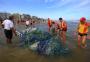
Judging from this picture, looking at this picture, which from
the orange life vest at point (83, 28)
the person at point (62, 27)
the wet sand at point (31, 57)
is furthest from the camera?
the person at point (62, 27)

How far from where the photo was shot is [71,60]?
23.7 ft

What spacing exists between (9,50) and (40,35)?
95.6 inches

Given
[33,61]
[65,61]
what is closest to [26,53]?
[33,61]

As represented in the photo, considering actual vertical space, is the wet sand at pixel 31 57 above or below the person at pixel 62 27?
below

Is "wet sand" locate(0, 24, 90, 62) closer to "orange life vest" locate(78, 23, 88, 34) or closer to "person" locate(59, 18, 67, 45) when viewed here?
"orange life vest" locate(78, 23, 88, 34)

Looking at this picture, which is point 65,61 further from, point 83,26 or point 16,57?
point 83,26

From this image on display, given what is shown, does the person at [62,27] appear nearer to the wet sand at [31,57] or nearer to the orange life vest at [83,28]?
the orange life vest at [83,28]

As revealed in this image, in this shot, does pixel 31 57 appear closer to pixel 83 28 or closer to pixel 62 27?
pixel 83 28

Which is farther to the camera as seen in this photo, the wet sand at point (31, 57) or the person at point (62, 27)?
the person at point (62, 27)

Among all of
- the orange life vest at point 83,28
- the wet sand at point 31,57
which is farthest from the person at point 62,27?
the wet sand at point 31,57

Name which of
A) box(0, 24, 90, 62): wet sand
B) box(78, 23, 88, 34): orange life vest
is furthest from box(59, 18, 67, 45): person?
box(0, 24, 90, 62): wet sand

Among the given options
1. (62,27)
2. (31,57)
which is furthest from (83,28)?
(31,57)

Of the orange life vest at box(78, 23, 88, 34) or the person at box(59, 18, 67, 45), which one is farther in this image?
the person at box(59, 18, 67, 45)

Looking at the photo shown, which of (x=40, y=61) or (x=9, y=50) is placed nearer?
(x=40, y=61)
